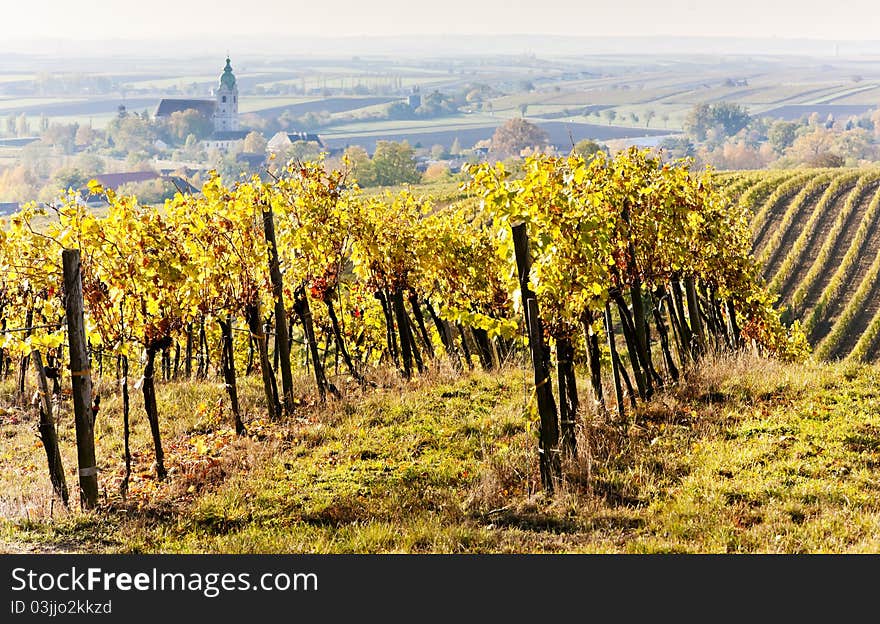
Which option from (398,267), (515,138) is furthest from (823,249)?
(515,138)

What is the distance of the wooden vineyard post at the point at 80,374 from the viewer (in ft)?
24.1

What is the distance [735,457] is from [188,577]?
5.01 m

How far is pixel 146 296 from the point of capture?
28.4ft

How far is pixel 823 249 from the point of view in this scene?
3744 cm

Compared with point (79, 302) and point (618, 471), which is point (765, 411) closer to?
point (618, 471)

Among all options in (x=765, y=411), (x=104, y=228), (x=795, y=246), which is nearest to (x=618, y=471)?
(x=765, y=411)

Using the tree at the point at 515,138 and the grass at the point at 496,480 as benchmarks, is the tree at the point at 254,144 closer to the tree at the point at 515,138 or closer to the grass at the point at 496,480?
the tree at the point at 515,138

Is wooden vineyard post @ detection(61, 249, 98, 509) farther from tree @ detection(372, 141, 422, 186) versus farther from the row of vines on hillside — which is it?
tree @ detection(372, 141, 422, 186)

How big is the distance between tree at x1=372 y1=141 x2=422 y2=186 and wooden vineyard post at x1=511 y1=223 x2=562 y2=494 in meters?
92.2

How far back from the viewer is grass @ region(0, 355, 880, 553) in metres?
6.48

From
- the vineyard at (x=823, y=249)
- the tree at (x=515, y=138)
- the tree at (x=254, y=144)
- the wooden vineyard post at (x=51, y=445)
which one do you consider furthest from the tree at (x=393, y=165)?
the wooden vineyard post at (x=51, y=445)

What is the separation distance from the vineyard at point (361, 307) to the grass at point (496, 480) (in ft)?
0.23

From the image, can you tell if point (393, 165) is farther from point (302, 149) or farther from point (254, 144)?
point (254, 144)

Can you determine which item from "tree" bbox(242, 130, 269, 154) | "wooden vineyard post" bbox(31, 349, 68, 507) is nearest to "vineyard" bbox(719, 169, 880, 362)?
"wooden vineyard post" bbox(31, 349, 68, 507)
